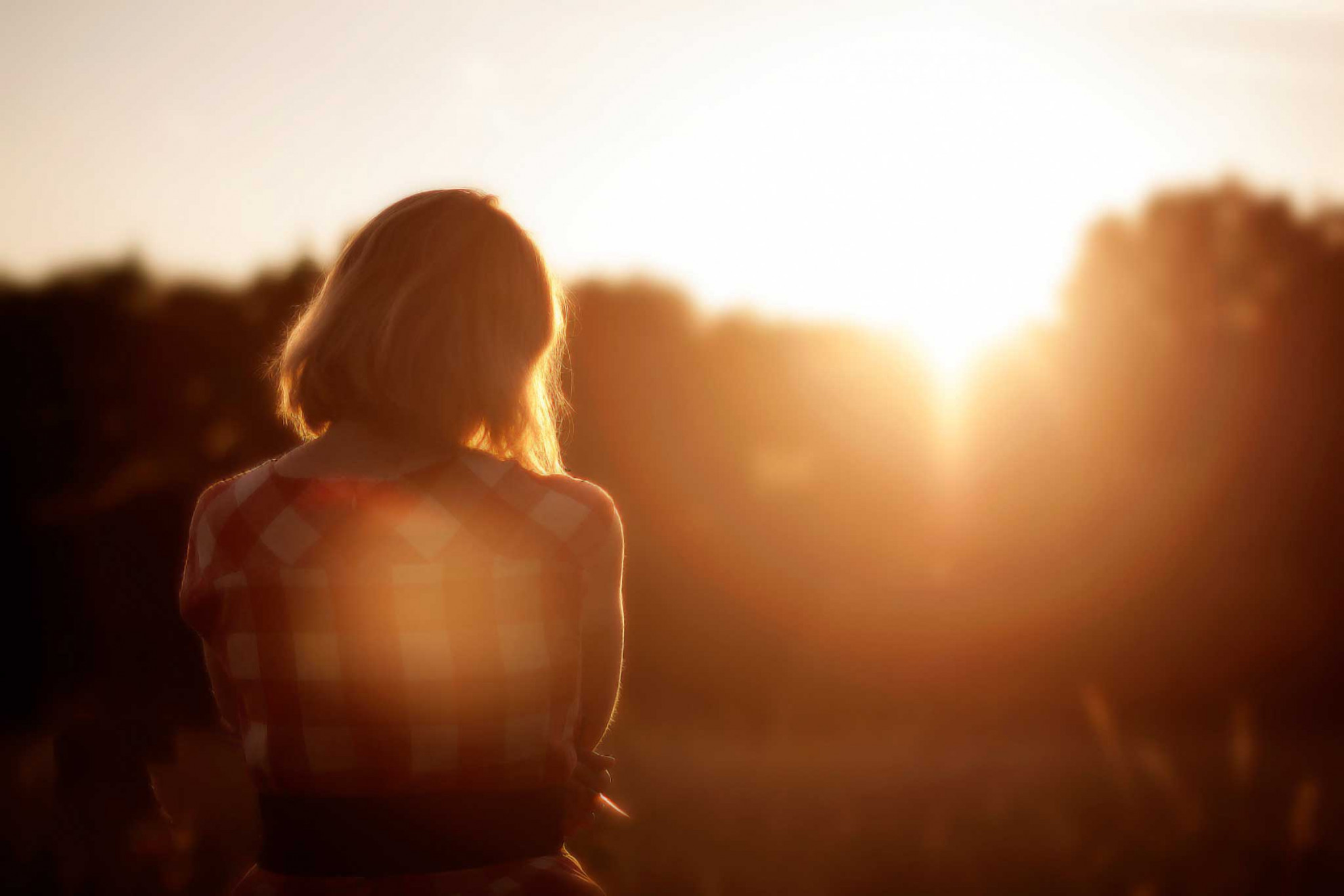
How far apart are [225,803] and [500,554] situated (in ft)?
20.1

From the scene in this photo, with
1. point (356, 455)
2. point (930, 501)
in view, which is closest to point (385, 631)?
point (356, 455)

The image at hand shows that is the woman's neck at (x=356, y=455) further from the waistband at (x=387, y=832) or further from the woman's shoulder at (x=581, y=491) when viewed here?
the waistband at (x=387, y=832)

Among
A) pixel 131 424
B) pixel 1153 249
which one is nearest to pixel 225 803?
pixel 131 424

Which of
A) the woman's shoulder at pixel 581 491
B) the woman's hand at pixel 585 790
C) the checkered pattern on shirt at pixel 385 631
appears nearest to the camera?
the checkered pattern on shirt at pixel 385 631

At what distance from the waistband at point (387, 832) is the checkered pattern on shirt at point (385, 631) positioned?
0.9 inches

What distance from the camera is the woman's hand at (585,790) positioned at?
180 centimetres

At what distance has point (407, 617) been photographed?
5.15ft

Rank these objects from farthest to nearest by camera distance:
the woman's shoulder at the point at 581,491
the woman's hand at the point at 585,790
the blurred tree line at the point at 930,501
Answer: the blurred tree line at the point at 930,501, the woman's hand at the point at 585,790, the woman's shoulder at the point at 581,491

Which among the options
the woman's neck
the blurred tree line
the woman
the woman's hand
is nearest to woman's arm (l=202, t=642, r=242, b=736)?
the woman

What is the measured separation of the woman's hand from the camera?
1.80 meters

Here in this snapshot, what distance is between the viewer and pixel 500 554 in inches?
63.1

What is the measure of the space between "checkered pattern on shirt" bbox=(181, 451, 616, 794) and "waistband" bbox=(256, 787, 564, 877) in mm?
22

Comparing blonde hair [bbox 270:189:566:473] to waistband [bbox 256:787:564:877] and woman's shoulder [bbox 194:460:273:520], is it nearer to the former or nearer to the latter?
woman's shoulder [bbox 194:460:273:520]

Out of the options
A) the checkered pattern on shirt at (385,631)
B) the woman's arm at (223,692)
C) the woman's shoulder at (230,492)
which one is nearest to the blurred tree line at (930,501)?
the woman's arm at (223,692)
